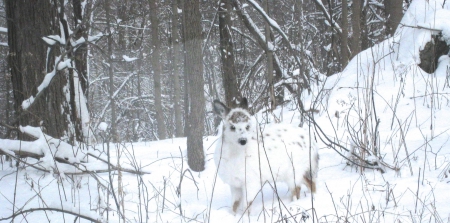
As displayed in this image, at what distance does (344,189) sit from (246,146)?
1.40 meters

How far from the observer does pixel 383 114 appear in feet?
25.4

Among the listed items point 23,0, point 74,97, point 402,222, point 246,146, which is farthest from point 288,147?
point 23,0

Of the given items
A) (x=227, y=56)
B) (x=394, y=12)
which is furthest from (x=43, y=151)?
(x=394, y=12)

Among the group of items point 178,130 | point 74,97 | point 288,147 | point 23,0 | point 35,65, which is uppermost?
point 23,0

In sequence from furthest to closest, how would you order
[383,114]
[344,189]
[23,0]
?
[383,114], [23,0], [344,189]

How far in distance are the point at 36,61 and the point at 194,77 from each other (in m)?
2.26

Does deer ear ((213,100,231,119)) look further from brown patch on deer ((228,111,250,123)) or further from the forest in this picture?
the forest

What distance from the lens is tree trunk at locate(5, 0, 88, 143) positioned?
604 cm

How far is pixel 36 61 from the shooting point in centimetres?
606

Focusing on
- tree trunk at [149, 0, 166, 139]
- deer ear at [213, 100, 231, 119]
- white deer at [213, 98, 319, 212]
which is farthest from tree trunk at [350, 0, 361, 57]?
deer ear at [213, 100, 231, 119]

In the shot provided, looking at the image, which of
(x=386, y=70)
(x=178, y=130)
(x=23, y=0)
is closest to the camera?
(x=23, y=0)

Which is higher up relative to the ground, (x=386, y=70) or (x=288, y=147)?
(x=386, y=70)

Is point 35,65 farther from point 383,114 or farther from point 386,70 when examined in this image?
point 386,70

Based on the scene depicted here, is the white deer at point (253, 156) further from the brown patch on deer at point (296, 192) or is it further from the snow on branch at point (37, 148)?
the snow on branch at point (37, 148)
